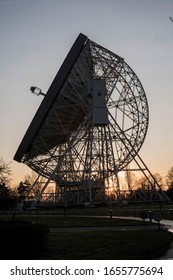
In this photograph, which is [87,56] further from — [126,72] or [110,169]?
[110,169]

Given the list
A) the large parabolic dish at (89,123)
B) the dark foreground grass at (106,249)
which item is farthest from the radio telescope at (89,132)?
the dark foreground grass at (106,249)

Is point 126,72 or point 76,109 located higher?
point 126,72

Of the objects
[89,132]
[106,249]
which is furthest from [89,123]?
[106,249]

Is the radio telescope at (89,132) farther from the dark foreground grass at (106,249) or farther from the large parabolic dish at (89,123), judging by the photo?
the dark foreground grass at (106,249)

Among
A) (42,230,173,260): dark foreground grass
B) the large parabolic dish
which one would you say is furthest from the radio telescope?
(42,230,173,260): dark foreground grass

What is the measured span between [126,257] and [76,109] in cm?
3324

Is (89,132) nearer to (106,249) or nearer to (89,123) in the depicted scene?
(89,123)

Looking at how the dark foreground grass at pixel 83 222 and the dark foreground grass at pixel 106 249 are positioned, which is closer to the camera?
the dark foreground grass at pixel 106 249

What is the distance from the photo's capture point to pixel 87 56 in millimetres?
42812

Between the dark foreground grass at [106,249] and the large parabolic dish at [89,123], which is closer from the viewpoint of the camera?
the dark foreground grass at [106,249]

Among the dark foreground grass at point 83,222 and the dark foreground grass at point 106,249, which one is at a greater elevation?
the dark foreground grass at point 83,222

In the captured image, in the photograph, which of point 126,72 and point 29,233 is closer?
point 29,233
